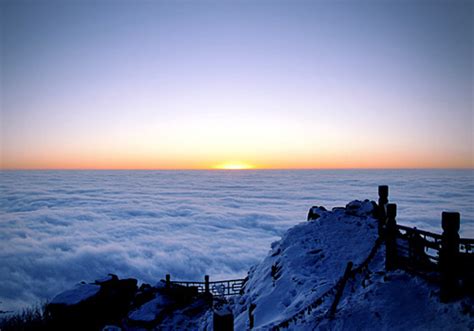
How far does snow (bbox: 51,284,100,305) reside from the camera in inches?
587

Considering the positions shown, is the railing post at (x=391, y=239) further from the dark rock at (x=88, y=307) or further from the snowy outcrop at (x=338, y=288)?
the dark rock at (x=88, y=307)

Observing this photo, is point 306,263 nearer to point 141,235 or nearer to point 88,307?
point 88,307

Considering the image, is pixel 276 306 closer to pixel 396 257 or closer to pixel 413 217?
pixel 396 257

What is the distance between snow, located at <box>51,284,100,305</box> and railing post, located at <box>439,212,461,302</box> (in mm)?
16093

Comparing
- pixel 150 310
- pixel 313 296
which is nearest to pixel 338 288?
pixel 313 296

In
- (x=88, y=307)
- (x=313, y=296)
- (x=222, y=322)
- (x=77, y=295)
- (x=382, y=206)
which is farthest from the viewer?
(x=77, y=295)

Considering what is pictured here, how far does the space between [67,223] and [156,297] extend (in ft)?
212

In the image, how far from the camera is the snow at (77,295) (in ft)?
48.9

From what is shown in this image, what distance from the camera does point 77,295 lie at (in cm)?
1541

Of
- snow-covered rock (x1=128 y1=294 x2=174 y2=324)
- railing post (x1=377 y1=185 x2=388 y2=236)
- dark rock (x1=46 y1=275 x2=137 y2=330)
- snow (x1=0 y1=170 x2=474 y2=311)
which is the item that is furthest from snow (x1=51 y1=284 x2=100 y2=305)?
snow (x1=0 y1=170 x2=474 y2=311)

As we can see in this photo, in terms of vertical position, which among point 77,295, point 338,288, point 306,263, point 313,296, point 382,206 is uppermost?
point 382,206

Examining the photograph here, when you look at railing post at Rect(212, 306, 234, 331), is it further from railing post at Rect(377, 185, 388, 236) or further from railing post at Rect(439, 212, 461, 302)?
railing post at Rect(377, 185, 388, 236)

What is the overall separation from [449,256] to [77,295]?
669 inches

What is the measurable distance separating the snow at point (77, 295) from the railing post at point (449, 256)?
16.1 metres
